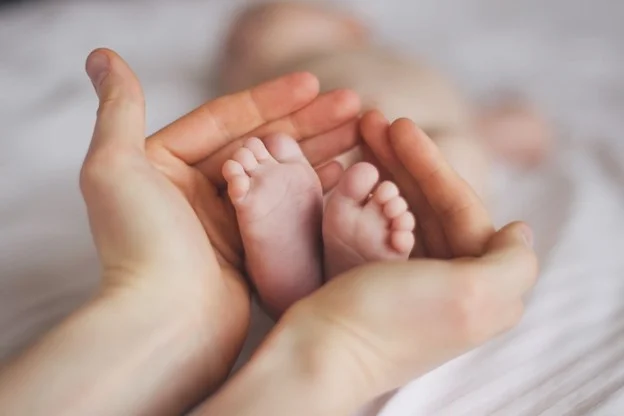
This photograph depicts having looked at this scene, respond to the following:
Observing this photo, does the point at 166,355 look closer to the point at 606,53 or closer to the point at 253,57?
the point at 253,57

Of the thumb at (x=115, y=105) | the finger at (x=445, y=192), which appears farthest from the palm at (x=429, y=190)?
the thumb at (x=115, y=105)

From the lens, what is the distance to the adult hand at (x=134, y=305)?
1.82ft

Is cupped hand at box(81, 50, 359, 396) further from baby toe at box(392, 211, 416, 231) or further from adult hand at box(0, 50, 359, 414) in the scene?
baby toe at box(392, 211, 416, 231)

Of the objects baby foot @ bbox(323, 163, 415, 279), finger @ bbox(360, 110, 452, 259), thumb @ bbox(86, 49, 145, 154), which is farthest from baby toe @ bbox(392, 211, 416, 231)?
thumb @ bbox(86, 49, 145, 154)

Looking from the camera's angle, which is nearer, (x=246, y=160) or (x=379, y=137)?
(x=246, y=160)

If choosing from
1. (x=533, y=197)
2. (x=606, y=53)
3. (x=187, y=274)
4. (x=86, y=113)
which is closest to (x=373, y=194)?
(x=187, y=274)

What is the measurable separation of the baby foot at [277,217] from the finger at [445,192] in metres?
0.10

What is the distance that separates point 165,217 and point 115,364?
12cm

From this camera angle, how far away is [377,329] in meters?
0.61

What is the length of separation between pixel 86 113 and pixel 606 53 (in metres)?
0.72

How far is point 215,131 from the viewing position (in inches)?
33.0

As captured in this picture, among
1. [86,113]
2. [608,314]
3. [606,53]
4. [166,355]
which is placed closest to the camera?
[166,355]

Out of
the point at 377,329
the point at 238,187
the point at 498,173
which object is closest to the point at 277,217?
the point at 238,187

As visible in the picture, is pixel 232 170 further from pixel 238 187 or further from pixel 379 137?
pixel 379 137
